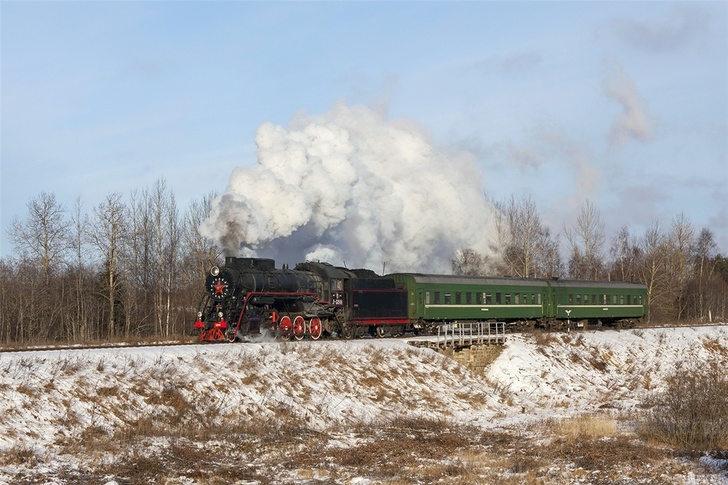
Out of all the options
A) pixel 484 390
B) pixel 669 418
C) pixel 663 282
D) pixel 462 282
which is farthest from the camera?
pixel 663 282

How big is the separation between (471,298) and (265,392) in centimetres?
2020

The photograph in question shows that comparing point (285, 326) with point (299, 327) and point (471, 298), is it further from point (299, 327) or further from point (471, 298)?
point (471, 298)

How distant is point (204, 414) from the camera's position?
68.7ft

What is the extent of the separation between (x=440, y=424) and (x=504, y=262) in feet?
164

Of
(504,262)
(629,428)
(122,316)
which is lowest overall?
(629,428)

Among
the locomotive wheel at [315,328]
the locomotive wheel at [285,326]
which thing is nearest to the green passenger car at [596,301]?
the locomotive wheel at [315,328]

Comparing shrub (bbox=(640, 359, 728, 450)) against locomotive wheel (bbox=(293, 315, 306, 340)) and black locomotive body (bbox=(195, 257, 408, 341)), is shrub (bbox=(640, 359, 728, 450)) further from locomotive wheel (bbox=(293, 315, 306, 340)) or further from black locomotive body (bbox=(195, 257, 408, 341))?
black locomotive body (bbox=(195, 257, 408, 341))

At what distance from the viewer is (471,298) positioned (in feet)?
136

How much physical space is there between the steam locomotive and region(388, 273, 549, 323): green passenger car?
5 cm

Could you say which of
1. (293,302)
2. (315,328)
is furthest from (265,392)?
(315,328)

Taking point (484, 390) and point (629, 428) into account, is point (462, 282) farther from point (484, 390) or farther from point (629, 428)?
point (629, 428)

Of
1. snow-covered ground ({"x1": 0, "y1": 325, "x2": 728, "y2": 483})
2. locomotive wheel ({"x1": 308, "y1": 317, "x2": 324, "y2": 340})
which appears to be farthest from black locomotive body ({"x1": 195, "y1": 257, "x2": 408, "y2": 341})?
snow-covered ground ({"x1": 0, "y1": 325, "x2": 728, "y2": 483})

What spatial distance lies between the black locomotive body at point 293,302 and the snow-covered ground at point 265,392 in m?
2.13

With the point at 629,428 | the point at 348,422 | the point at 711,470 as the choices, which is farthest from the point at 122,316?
the point at 711,470
